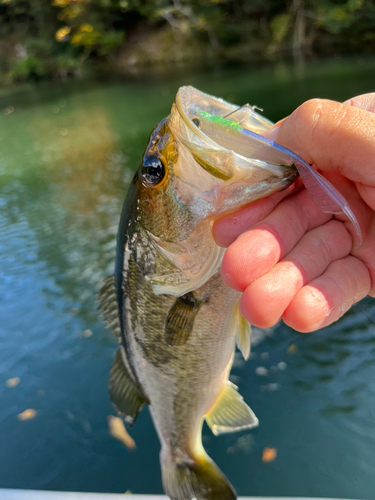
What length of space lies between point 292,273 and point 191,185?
488 millimetres

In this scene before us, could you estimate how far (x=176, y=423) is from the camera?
205cm

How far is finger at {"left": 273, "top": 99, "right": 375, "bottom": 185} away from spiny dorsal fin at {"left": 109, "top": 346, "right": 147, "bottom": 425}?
1.50m

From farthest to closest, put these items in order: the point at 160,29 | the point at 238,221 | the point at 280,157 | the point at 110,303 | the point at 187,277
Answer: the point at 160,29 < the point at 110,303 < the point at 187,277 < the point at 238,221 < the point at 280,157

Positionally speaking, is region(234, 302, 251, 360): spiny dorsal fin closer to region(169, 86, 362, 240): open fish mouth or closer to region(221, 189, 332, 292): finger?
region(221, 189, 332, 292): finger

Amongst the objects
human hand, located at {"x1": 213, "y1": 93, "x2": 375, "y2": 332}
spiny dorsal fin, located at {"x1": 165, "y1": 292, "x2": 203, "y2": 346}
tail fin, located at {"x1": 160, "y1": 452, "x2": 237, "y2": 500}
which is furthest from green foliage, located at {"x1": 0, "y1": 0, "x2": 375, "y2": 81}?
tail fin, located at {"x1": 160, "y1": 452, "x2": 237, "y2": 500}

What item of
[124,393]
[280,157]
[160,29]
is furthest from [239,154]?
[160,29]

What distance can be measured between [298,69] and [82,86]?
45.1 feet

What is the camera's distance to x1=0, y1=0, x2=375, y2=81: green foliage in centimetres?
2161

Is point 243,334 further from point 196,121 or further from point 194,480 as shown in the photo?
point 196,121

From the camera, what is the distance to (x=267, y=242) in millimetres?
1264

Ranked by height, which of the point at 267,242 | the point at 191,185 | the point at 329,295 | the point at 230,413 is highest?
the point at 191,185

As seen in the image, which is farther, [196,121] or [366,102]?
[366,102]

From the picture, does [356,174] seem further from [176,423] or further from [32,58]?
[32,58]

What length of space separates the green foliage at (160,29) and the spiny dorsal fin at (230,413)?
880 inches
